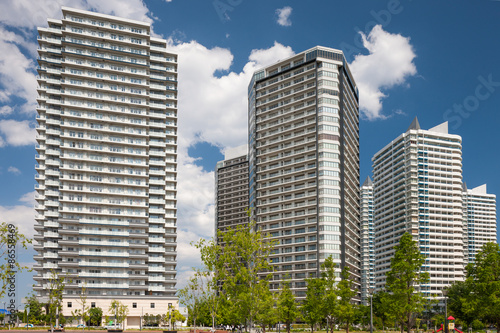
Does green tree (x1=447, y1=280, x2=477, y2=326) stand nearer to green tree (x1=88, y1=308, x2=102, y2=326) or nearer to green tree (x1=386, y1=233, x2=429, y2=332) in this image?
green tree (x1=386, y1=233, x2=429, y2=332)

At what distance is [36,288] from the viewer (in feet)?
397

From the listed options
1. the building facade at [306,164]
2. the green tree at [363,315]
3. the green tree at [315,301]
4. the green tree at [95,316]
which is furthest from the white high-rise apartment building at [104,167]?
the green tree at [315,301]

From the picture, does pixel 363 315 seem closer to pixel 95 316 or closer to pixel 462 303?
pixel 462 303

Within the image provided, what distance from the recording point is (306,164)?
443ft

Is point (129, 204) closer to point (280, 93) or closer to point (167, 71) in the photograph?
point (167, 71)

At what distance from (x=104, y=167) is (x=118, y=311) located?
38.9 meters

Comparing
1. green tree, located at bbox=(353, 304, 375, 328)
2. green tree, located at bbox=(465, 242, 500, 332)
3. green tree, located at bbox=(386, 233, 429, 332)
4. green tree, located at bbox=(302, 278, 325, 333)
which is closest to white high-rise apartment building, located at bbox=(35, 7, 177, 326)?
green tree, located at bbox=(353, 304, 375, 328)

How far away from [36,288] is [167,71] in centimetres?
6994

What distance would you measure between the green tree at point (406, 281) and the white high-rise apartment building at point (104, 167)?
7558cm

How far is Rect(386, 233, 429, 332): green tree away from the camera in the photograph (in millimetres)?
66250

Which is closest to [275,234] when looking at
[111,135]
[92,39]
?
[111,135]

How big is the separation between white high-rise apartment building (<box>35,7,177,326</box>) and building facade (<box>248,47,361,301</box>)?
28.4 meters

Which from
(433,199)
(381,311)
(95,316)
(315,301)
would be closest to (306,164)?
(381,311)

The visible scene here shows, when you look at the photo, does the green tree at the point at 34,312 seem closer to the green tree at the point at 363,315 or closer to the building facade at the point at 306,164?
the building facade at the point at 306,164
